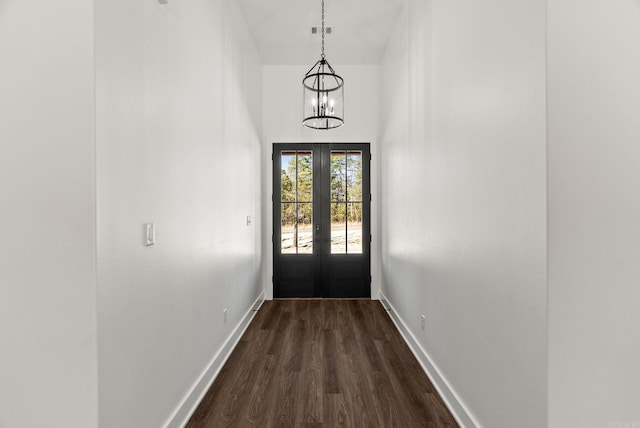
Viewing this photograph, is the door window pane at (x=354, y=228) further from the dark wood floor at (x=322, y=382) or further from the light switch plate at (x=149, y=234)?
the light switch plate at (x=149, y=234)

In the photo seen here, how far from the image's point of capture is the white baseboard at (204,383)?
6.47 feet

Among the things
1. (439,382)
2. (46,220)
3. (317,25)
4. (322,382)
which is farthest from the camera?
(317,25)

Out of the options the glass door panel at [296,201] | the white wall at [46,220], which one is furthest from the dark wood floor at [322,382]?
the glass door panel at [296,201]

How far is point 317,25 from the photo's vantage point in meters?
3.84

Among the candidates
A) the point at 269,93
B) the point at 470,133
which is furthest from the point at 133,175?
the point at 269,93

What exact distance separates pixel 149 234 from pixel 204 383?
1.32m

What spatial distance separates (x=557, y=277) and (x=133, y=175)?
1793mm

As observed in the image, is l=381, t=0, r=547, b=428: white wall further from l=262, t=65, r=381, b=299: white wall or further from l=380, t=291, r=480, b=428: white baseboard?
l=262, t=65, r=381, b=299: white wall

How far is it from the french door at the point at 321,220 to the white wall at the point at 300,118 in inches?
3.9

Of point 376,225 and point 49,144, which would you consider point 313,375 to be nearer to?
point 49,144

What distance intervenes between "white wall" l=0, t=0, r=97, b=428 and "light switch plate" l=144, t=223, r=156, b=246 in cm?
37

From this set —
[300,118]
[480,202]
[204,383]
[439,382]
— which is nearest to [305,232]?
[300,118]

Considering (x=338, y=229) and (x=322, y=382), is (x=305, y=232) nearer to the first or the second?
(x=338, y=229)

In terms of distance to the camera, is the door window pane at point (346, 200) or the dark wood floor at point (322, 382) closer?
the dark wood floor at point (322, 382)
